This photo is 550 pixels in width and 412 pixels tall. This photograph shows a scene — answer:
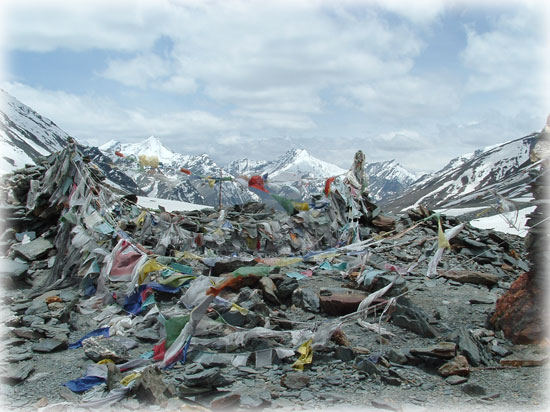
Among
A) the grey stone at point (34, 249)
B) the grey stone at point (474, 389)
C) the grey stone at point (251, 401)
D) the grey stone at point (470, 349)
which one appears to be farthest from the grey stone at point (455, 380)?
the grey stone at point (34, 249)

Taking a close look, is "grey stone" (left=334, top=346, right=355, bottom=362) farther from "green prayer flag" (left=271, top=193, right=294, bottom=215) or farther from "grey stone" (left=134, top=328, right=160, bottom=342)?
"green prayer flag" (left=271, top=193, right=294, bottom=215)

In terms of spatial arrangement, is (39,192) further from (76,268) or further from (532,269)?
(532,269)

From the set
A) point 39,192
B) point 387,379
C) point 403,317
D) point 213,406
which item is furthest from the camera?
point 39,192

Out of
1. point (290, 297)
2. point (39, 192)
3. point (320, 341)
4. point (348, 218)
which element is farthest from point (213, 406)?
point (348, 218)

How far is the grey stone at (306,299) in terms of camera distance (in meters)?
9.74

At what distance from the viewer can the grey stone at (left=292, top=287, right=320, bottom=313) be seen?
974cm

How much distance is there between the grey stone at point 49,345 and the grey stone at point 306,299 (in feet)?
15.6

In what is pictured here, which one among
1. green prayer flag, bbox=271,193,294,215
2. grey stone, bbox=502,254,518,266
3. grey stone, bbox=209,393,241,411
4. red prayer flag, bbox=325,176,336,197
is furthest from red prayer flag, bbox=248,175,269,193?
grey stone, bbox=209,393,241,411

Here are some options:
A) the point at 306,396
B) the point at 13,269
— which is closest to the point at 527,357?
the point at 306,396

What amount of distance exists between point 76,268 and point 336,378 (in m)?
8.90

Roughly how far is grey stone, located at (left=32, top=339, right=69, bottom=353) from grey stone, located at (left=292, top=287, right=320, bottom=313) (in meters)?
4.76

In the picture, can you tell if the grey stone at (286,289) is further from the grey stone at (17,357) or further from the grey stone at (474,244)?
the grey stone at (474,244)

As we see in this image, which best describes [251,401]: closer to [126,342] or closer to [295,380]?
[295,380]

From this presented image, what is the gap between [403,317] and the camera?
841cm
